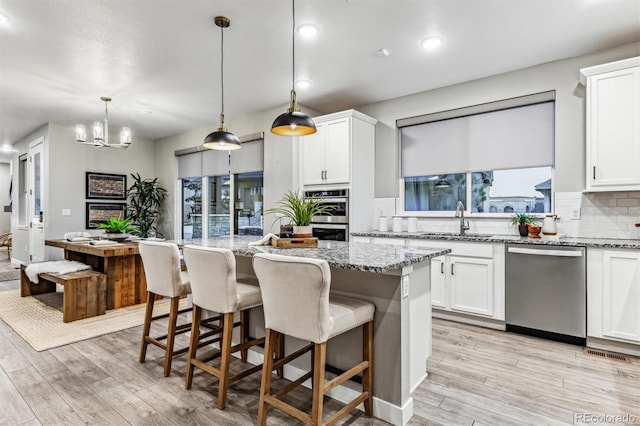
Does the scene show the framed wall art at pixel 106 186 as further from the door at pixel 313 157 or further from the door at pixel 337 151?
the door at pixel 337 151

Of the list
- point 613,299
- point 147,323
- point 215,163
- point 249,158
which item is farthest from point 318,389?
point 215,163

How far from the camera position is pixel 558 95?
3553mm

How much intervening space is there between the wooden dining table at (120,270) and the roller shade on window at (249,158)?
1961mm

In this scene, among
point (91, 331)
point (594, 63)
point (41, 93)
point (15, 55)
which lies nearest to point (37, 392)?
point (91, 331)

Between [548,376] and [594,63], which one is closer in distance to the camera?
[548,376]

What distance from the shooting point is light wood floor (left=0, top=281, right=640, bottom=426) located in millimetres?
2031

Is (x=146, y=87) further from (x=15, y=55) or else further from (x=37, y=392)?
(x=37, y=392)

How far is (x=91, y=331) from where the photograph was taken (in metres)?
3.48

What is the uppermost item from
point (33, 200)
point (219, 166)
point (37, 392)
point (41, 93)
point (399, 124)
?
point (41, 93)

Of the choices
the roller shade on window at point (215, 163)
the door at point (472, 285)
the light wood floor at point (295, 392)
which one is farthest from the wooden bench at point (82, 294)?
the door at point (472, 285)

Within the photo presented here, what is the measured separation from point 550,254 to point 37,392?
4.08 metres

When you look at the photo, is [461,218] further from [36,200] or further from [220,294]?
[36,200]

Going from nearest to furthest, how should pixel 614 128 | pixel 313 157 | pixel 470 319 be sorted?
pixel 614 128, pixel 470 319, pixel 313 157

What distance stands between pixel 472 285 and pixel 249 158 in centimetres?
372
